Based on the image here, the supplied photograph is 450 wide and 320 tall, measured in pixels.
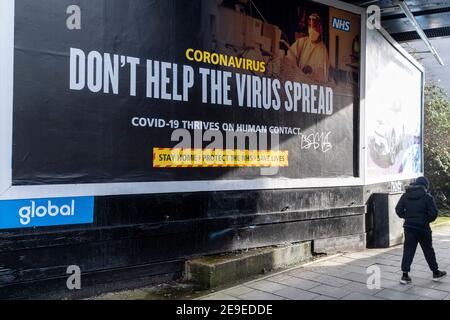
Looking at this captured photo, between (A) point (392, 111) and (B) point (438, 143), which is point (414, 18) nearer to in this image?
(A) point (392, 111)

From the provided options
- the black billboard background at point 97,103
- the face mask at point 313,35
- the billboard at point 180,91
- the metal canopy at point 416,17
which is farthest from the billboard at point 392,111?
the black billboard background at point 97,103

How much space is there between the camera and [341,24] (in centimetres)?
830

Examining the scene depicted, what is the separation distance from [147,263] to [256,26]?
392 cm

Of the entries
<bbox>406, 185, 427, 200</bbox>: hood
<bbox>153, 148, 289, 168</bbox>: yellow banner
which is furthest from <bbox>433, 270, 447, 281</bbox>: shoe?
<bbox>153, 148, 289, 168</bbox>: yellow banner

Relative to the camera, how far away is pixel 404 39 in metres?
10.8

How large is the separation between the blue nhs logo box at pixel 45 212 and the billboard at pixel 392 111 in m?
5.78

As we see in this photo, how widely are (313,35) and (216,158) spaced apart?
120 inches

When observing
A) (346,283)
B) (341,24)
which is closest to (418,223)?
(346,283)

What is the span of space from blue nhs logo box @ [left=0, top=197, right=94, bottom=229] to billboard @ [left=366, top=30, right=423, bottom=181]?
5.78 metres

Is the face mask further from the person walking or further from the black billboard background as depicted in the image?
the person walking

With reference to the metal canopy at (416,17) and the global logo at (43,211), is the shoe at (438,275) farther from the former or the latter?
the global logo at (43,211)

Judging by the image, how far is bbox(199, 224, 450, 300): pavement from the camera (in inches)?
224
